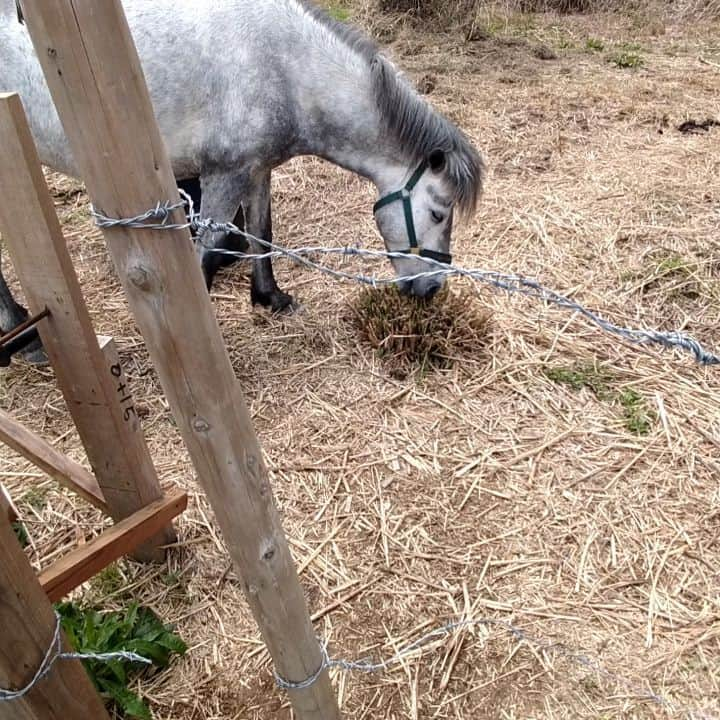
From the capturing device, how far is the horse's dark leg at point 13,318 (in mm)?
3281

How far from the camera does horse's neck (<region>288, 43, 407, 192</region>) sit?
2.96m

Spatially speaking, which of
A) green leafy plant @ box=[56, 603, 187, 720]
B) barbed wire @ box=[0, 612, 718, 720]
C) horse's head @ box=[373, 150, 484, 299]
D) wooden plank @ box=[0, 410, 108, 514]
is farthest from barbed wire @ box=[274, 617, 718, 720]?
horse's head @ box=[373, 150, 484, 299]

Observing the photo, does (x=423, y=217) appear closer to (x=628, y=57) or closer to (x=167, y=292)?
(x=167, y=292)

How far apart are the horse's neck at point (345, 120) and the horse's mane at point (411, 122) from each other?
0.17 feet

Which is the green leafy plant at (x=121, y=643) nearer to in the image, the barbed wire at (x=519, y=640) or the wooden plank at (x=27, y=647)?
the barbed wire at (x=519, y=640)

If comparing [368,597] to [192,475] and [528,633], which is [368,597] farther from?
[192,475]

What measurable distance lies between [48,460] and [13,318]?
1.75 metres

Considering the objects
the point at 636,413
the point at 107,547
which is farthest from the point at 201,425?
the point at 636,413

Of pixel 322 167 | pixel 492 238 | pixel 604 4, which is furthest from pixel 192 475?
pixel 604 4

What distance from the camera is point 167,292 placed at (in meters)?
1.05

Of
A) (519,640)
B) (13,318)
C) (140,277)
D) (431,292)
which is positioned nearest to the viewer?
(140,277)

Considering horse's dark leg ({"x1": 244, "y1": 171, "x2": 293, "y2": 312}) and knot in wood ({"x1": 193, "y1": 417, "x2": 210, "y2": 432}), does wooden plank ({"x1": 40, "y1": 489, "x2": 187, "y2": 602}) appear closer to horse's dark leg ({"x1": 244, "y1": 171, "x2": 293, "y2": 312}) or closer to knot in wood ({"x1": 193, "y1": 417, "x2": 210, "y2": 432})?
knot in wood ({"x1": 193, "y1": 417, "x2": 210, "y2": 432})

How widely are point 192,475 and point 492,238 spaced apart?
99.0 inches

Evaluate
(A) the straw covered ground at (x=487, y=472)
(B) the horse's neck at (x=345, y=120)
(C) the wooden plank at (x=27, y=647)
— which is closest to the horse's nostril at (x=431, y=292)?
(A) the straw covered ground at (x=487, y=472)
